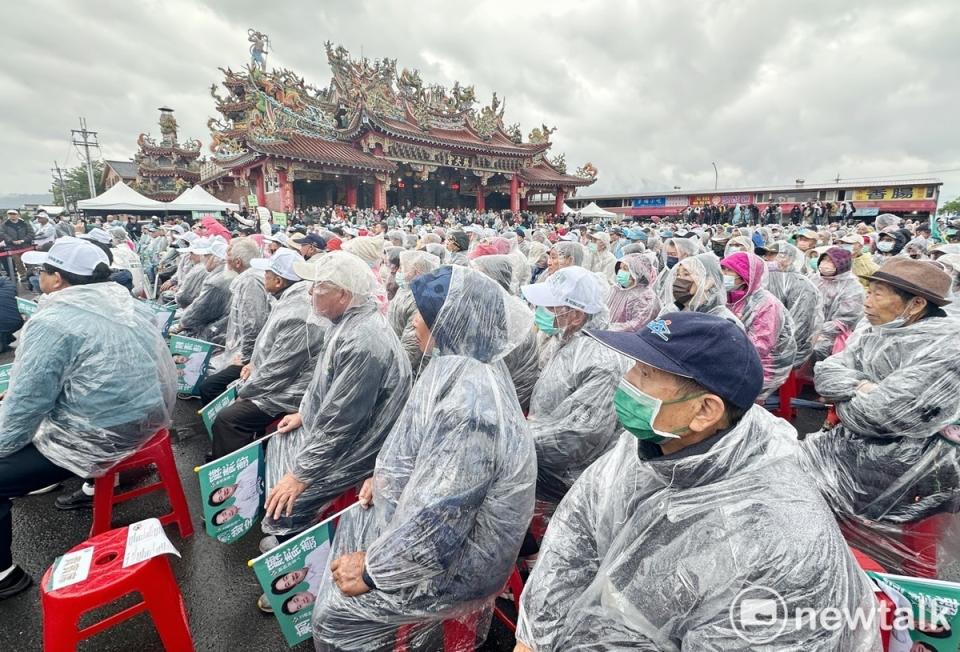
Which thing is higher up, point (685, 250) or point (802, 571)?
point (685, 250)

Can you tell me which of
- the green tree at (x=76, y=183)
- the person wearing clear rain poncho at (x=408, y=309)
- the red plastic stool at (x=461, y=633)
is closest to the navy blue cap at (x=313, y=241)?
the person wearing clear rain poncho at (x=408, y=309)

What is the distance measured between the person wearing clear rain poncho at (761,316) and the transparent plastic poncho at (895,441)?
4.62ft

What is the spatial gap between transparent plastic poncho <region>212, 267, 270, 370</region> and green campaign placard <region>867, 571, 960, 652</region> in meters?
4.47

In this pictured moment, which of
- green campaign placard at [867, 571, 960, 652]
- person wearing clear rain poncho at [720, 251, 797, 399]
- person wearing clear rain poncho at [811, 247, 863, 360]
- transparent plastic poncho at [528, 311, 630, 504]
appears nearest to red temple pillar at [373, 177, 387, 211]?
person wearing clear rain poncho at [811, 247, 863, 360]

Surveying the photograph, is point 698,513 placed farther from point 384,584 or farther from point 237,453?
point 237,453

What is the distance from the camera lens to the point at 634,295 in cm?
499

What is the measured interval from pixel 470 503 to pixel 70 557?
1843mm

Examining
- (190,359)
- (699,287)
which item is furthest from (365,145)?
(699,287)

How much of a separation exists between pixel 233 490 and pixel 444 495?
1.64 m

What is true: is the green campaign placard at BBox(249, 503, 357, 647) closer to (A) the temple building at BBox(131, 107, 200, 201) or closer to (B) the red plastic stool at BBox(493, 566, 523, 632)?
(B) the red plastic stool at BBox(493, 566, 523, 632)

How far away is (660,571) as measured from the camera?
116 centimetres

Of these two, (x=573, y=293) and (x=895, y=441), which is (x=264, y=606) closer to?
(x=573, y=293)

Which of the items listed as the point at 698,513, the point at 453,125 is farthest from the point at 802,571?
the point at 453,125

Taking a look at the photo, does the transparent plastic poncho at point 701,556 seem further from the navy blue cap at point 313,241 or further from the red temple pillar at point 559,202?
the red temple pillar at point 559,202
